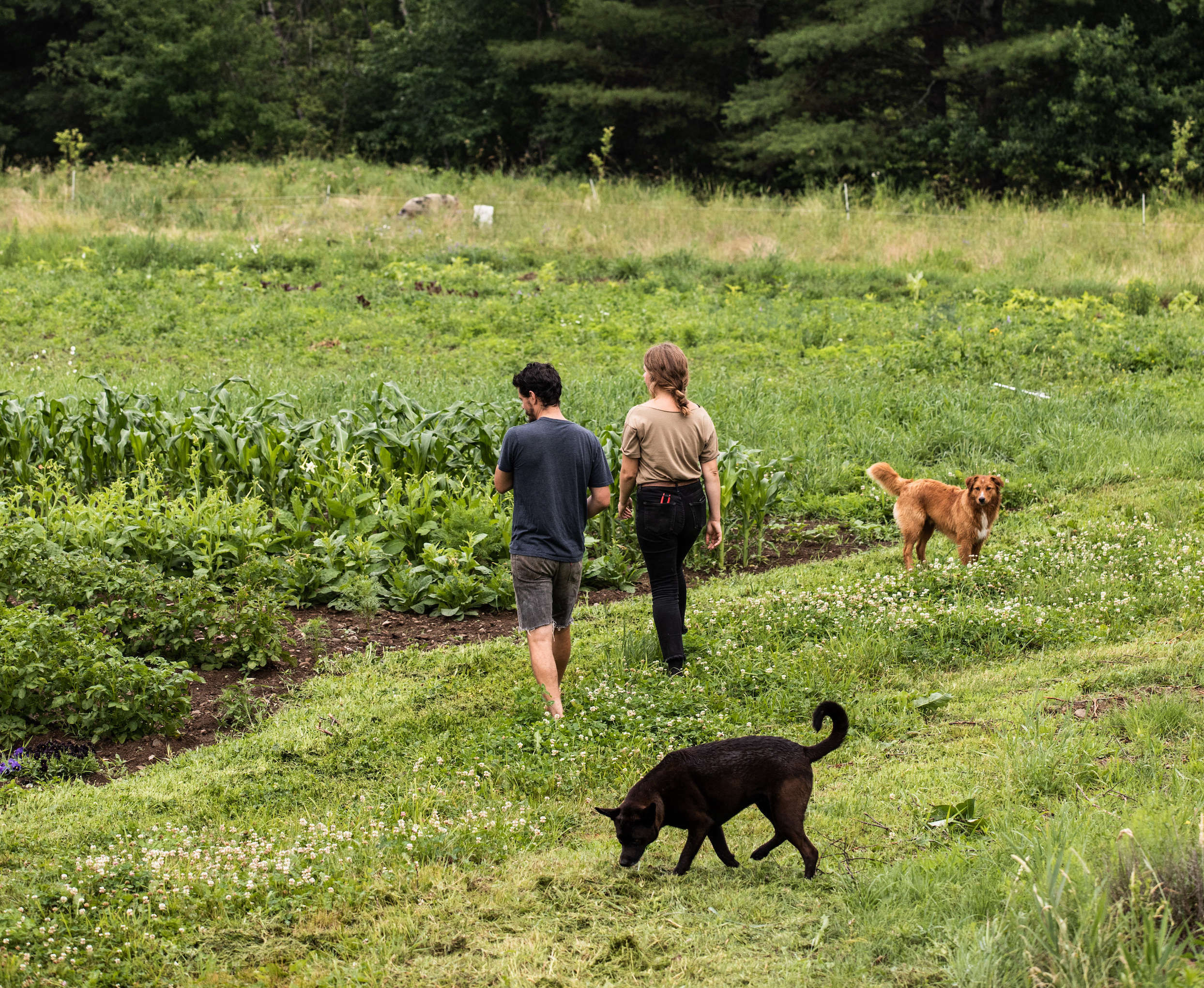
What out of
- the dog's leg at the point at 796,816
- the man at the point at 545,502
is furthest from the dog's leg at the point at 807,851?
the man at the point at 545,502

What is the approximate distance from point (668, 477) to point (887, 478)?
2978mm

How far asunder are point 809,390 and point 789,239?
978 cm

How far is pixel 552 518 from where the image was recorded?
18.4 feet

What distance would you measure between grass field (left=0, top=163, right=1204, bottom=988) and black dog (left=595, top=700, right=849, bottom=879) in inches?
7.6

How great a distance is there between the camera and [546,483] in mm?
5613

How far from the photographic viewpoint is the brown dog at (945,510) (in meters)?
7.54

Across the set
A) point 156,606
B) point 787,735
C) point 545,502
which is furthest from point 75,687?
point 787,735

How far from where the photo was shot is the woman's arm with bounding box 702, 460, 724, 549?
6.22 meters

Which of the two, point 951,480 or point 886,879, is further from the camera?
point 951,480

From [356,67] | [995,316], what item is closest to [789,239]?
[995,316]

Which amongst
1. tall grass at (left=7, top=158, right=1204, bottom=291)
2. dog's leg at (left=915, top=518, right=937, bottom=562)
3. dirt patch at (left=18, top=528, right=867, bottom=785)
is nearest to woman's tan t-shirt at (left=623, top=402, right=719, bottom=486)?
dirt patch at (left=18, top=528, right=867, bottom=785)

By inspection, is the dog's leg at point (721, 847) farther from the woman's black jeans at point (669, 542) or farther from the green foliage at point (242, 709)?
the green foliage at point (242, 709)

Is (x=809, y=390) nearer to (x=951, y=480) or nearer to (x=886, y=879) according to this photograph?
(x=951, y=480)

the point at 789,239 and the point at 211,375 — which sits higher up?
the point at 789,239
